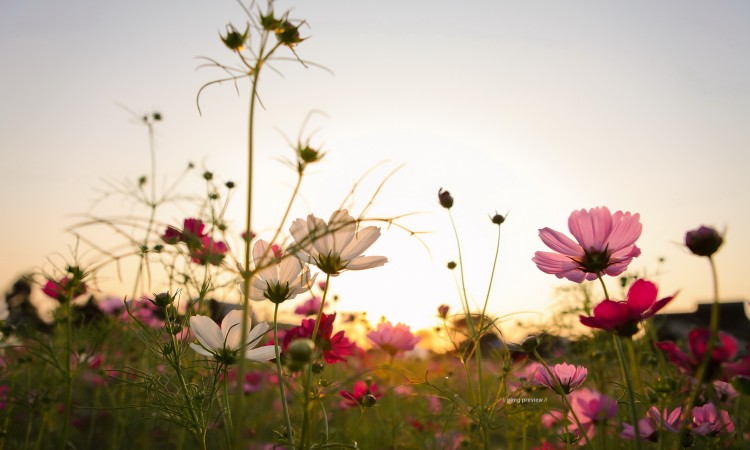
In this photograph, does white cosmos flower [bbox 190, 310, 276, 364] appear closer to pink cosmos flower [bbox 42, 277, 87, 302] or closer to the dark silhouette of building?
pink cosmos flower [bbox 42, 277, 87, 302]

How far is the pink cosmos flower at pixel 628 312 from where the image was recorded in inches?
22.1

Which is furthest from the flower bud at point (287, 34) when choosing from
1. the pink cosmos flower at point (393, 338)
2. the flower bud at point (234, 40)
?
the pink cosmos flower at point (393, 338)

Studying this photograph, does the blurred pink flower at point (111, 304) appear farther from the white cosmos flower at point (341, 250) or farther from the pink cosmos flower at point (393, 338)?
the white cosmos flower at point (341, 250)

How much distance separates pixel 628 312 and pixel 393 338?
3.15 feet

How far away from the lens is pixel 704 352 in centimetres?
52

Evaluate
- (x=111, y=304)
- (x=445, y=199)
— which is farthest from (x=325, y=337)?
(x=111, y=304)

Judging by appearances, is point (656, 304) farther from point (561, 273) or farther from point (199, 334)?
point (199, 334)

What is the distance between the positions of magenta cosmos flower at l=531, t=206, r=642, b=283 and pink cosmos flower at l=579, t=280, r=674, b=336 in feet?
0.60

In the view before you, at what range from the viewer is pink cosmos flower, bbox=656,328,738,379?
50 centimetres

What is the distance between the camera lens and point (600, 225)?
2.49ft

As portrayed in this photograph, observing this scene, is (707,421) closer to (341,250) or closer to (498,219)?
(498,219)

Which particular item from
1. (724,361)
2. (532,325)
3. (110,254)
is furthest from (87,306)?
(724,361)

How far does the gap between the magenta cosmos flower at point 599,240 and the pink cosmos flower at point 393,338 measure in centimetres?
75

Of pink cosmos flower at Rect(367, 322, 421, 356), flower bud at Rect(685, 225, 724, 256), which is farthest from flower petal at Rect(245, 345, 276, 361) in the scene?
pink cosmos flower at Rect(367, 322, 421, 356)
